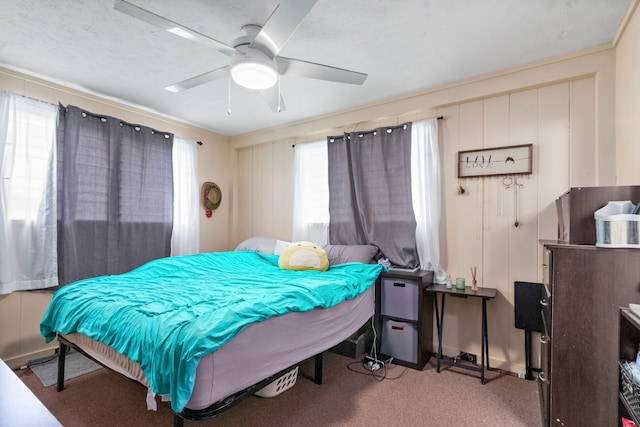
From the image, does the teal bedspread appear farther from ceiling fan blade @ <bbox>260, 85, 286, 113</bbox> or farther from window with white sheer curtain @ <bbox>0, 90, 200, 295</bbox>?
ceiling fan blade @ <bbox>260, 85, 286, 113</bbox>

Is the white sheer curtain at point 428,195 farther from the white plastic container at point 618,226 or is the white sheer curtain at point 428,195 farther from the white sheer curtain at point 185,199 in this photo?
the white sheer curtain at point 185,199

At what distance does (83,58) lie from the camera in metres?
2.55

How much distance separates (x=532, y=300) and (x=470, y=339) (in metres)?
0.68

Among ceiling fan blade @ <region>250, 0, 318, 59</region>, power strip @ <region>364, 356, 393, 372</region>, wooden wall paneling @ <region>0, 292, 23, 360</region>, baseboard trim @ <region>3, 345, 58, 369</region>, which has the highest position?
ceiling fan blade @ <region>250, 0, 318, 59</region>

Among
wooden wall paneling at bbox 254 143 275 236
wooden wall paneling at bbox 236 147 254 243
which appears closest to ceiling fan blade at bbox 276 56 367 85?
wooden wall paneling at bbox 254 143 275 236

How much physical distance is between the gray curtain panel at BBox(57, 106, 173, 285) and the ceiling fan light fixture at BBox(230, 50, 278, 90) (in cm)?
208

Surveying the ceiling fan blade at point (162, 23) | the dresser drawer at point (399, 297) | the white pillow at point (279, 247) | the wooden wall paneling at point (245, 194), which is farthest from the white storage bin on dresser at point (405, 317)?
the wooden wall paneling at point (245, 194)

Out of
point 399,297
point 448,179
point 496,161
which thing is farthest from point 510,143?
point 399,297

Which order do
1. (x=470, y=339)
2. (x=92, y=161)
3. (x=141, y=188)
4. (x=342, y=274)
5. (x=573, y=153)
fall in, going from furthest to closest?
(x=141, y=188) < (x=92, y=161) < (x=470, y=339) < (x=342, y=274) < (x=573, y=153)

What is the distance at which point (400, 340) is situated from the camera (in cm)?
286

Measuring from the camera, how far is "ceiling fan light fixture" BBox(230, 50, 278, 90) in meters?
1.90

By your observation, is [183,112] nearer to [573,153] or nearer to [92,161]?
[92,161]

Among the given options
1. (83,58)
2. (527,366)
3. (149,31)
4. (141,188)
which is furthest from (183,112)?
(527,366)

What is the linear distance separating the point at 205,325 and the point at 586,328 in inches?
72.3
